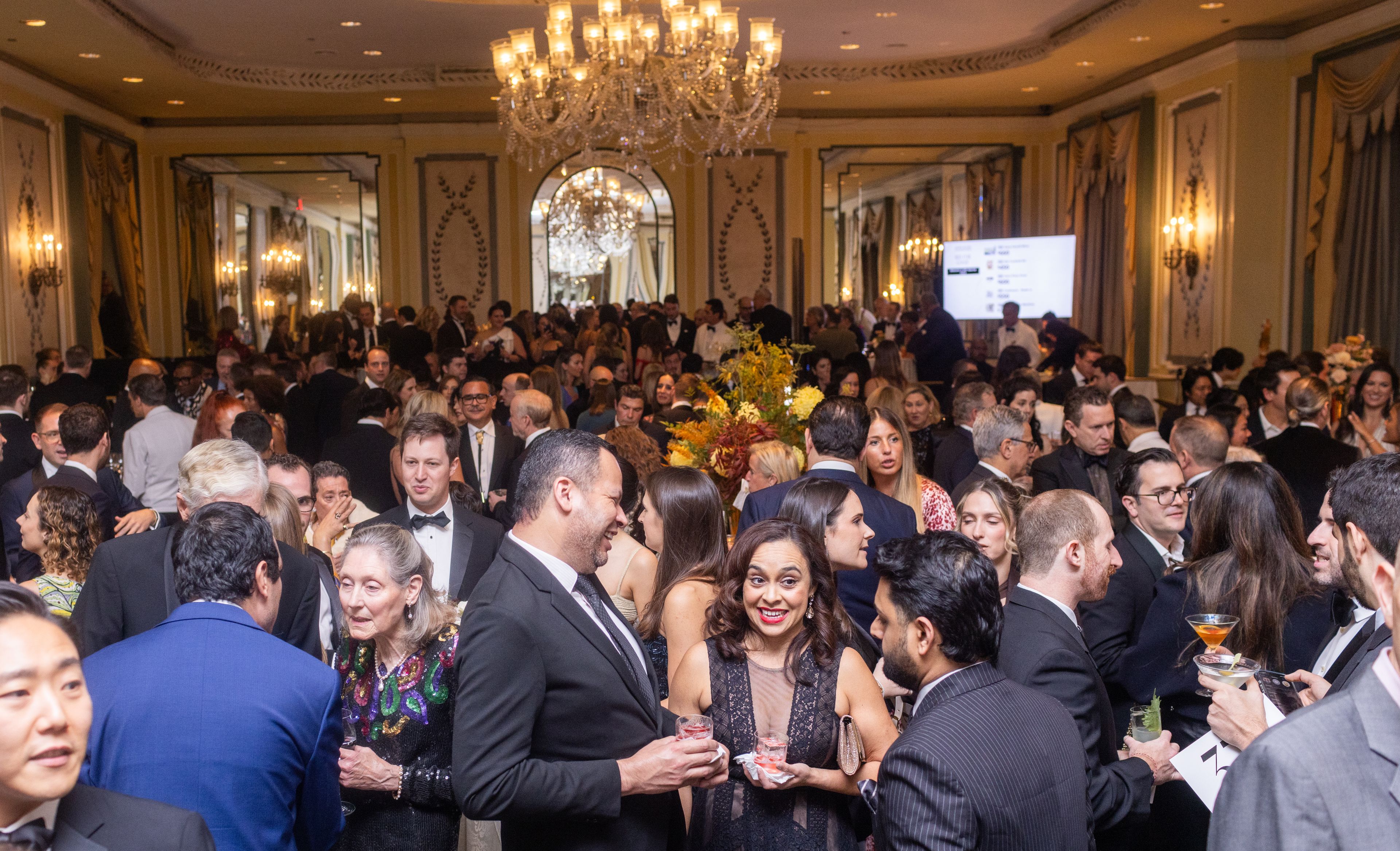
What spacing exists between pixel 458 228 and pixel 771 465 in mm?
11039

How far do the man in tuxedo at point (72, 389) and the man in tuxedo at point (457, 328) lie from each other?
4.25 metres

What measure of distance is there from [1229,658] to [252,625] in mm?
1839

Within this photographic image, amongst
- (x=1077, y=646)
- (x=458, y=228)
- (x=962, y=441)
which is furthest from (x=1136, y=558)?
(x=458, y=228)

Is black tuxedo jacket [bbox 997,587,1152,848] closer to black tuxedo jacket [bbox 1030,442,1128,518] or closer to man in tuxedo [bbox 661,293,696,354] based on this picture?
black tuxedo jacket [bbox 1030,442,1128,518]

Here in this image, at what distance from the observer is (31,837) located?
131 cm

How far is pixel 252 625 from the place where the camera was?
2152 millimetres

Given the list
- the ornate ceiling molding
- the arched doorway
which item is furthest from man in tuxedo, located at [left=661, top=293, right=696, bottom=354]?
the ornate ceiling molding

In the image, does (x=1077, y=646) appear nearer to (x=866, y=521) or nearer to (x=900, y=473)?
(x=866, y=521)

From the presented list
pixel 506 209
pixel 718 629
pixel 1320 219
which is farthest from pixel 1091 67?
pixel 718 629

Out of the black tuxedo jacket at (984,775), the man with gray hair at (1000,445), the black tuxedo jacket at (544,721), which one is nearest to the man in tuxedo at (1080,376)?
the man with gray hair at (1000,445)

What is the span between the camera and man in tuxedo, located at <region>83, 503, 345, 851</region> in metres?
2.01

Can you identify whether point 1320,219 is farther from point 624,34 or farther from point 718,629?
point 718,629

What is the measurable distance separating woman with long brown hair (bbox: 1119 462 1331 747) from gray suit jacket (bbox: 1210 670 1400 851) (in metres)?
1.61

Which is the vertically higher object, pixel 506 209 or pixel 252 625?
pixel 506 209
